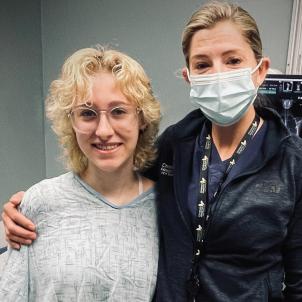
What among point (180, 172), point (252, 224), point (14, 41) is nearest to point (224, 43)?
point (180, 172)

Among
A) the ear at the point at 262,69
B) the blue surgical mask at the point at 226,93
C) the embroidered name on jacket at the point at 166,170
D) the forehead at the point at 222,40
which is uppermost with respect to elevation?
the forehead at the point at 222,40

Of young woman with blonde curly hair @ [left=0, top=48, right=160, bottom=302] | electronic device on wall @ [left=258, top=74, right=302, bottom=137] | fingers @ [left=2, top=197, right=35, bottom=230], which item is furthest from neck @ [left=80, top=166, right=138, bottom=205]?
electronic device on wall @ [left=258, top=74, right=302, bottom=137]

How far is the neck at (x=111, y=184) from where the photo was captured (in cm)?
113

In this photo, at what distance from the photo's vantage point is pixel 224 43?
0.99 m

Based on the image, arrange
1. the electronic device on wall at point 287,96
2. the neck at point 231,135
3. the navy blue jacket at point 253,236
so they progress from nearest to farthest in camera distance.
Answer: the navy blue jacket at point 253,236 → the neck at point 231,135 → the electronic device on wall at point 287,96

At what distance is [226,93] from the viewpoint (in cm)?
107

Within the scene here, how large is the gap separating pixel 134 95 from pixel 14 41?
67.0 inches

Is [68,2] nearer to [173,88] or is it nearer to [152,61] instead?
[152,61]

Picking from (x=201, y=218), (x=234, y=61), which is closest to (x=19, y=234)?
(x=201, y=218)

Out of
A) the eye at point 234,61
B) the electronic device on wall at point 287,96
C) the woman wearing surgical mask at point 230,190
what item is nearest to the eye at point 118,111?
the woman wearing surgical mask at point 230,190

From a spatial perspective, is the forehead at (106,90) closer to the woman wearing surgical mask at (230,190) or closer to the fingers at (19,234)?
the woman wearing surgical mask at (230,190)

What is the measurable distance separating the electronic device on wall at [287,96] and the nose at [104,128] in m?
0.95

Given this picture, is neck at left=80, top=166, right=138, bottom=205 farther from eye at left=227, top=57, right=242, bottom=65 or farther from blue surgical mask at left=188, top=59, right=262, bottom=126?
eye at left=227, top=57, right=242, bottom=65

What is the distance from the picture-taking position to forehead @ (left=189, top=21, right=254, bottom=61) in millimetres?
998
